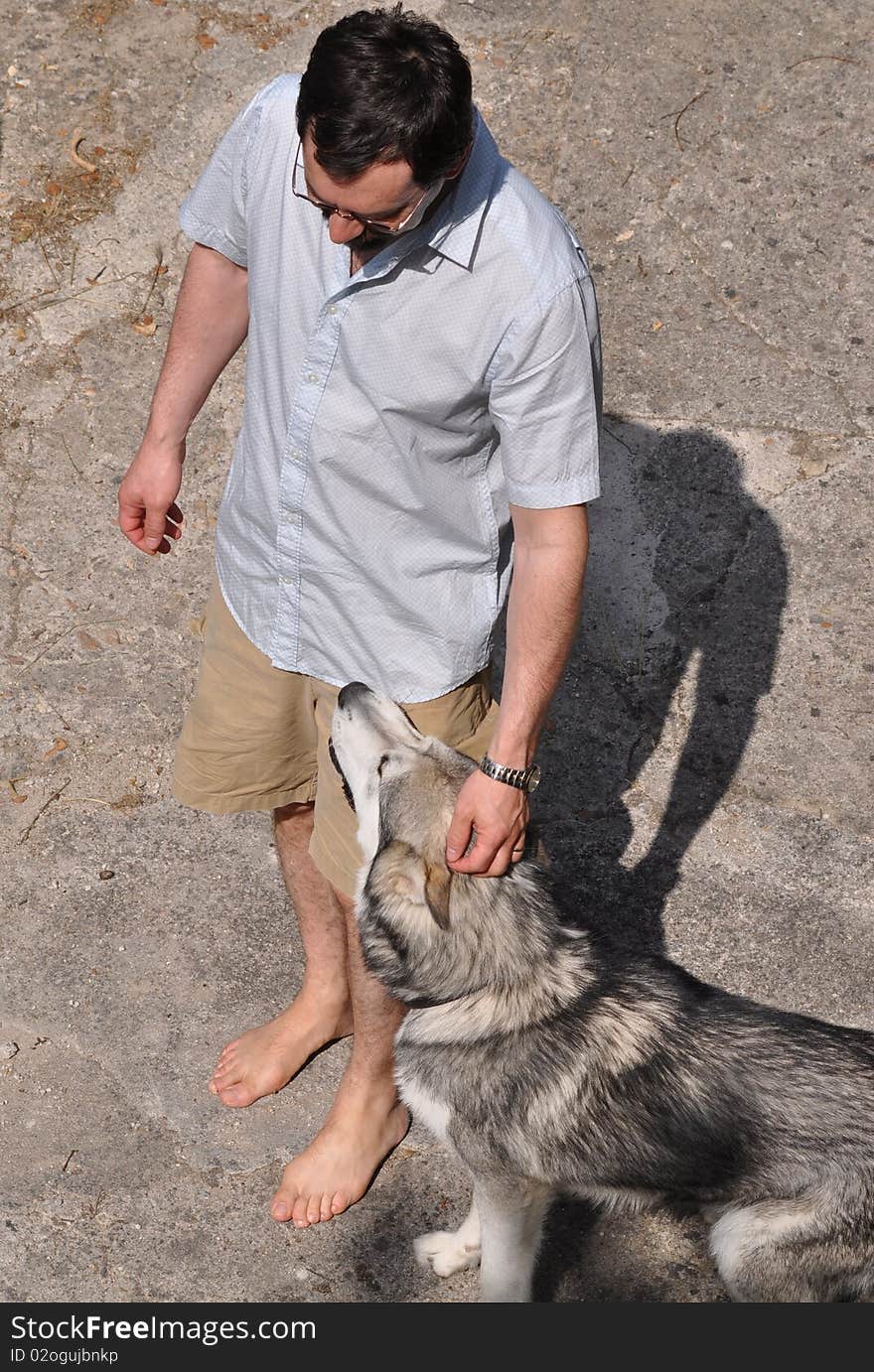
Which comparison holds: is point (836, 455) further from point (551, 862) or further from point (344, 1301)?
point (344, 1301)

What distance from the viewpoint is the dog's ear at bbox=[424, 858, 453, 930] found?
3084 mm

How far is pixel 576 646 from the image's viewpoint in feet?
16.6

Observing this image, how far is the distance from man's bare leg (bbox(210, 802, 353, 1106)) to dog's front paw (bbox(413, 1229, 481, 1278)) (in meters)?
0.68

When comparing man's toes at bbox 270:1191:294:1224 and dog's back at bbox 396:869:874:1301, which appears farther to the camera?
man's toes at bbox 270:1191:294:1224

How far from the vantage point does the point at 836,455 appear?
5.46 m

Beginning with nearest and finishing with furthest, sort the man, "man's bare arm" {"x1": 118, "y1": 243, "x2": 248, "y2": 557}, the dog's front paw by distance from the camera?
the man
"man's bare arm" {"x1": 118, "y1": 243, "x2": 248, "y2": 557}
the dog's front paw

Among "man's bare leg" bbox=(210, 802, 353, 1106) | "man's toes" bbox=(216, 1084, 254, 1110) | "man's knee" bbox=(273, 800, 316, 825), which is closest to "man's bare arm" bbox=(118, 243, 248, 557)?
"man's knee" bbox=(273, 800, 316, 825)

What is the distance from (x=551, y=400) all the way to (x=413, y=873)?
120 centimetres

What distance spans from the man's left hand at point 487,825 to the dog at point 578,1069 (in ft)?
0.56

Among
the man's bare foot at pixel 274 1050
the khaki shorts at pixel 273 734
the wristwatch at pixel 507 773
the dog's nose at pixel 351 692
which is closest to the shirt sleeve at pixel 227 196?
the khaki shorts at pixel 273 734

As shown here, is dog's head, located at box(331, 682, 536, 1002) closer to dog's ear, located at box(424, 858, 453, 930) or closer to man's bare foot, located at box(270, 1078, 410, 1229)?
dog's ear, located at box(424, 858, 453, 930)

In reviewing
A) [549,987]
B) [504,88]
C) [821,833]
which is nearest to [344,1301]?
[549,987]

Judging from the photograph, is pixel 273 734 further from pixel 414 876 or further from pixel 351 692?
pixel 414 876

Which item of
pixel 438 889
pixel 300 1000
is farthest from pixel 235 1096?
pixel 438 889
